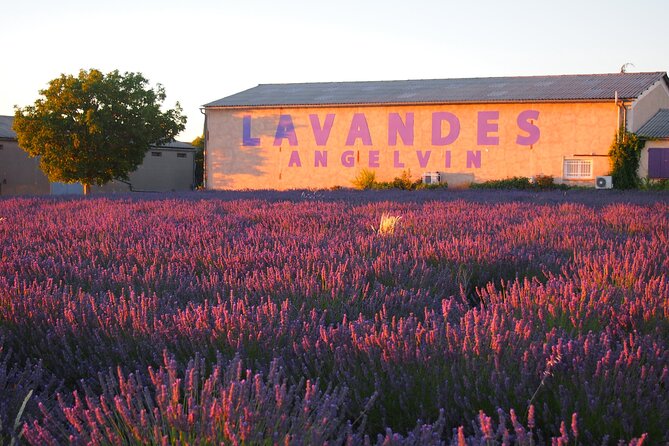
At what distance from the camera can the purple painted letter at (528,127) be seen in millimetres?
26203

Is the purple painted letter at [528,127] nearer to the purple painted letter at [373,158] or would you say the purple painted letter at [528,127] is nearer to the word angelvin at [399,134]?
the word angelvin at [399,134]

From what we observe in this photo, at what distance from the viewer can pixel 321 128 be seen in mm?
29094

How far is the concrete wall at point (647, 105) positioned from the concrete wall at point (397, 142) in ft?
2.55

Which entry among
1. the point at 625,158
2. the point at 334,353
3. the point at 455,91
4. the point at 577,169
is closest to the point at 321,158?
the point at 455,91

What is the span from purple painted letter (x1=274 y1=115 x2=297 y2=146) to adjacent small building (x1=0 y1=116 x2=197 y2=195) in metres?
12.9

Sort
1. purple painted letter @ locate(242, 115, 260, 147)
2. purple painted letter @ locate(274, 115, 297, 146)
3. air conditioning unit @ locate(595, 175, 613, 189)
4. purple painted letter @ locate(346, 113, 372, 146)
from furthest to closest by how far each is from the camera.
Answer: purple painted letter @ locate(242, 115, 260, 147)
purple painted letter @ locate(274, 115, 297, 146)
purple painted letter @ locate(346, 113, 372, 146)
air conditioning unit @ locate(595, 175, 613, 189)

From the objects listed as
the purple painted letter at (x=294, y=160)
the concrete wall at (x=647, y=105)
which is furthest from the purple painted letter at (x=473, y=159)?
the purple painted letter at (x=294, y=160)

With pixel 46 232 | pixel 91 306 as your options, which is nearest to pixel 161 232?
pixel 46 232

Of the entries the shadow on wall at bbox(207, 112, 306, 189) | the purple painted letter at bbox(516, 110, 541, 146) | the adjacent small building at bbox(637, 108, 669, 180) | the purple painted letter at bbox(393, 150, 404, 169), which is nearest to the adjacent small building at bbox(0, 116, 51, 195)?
the shadow on wall at bbox(207, 112, 306, 189)

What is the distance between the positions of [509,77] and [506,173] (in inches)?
282

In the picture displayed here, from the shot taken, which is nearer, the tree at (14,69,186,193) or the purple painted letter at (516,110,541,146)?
the purple painted letter at (516,110,541,146)

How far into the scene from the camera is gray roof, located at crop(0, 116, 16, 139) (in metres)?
38.5

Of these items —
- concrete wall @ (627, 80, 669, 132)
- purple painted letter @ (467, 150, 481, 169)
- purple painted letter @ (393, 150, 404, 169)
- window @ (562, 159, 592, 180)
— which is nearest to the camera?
concrete wall @ (627, 80, 669, 132)

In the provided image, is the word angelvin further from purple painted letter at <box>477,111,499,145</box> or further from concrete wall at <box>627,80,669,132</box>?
concrete wall at <box>627,80,669,132</box>
